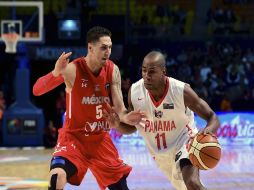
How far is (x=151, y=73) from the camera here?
454cm

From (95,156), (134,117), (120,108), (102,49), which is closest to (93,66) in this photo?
(102,49)

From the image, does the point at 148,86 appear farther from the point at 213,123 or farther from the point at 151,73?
the point at 213,123

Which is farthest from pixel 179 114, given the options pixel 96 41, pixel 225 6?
pixel 225 6

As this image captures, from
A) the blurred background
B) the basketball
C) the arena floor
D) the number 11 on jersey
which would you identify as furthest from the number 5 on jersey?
the blurred background

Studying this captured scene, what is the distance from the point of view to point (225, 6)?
19.3 m

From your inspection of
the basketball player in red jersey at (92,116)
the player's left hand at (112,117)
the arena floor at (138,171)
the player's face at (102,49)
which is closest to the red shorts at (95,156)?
the basketball player in red jersey at (92,116)

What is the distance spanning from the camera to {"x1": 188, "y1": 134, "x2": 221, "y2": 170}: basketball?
14.1 feet

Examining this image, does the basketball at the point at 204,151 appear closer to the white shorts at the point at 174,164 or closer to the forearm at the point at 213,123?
the forearm at the point at 213,123

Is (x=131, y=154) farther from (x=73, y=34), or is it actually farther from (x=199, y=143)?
(x=199, y=143)

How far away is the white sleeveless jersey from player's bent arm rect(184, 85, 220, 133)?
57 millimetres

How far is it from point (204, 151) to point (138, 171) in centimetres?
464

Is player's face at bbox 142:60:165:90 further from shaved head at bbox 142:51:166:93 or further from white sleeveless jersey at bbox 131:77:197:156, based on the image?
white sleeveless jersey at bbox 131:77:197:156

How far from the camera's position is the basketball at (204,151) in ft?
14.1

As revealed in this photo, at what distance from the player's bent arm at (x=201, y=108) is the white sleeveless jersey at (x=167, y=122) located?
2.3 inches
